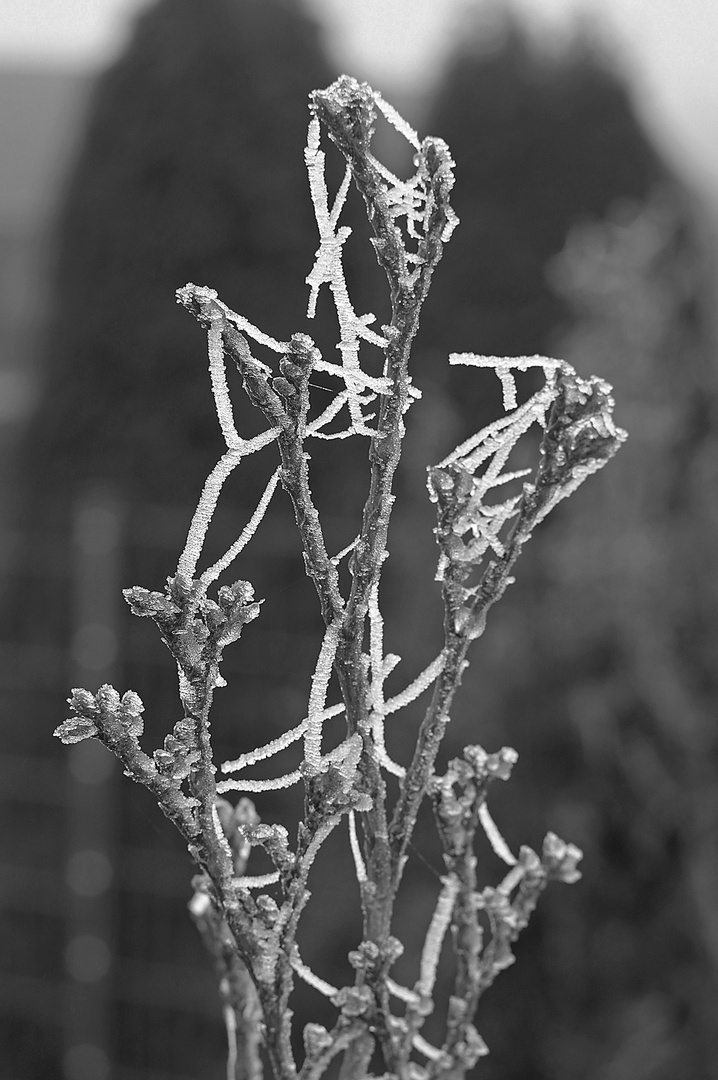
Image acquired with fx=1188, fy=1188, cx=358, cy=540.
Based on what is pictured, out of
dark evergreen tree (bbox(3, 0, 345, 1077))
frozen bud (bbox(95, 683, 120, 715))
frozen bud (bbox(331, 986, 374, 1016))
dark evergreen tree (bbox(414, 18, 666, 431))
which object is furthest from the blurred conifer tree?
frozen bud (bbox(95, 683, 120, 715))

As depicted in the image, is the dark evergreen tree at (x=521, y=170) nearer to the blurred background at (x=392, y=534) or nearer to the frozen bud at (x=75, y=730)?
the blurred background at (x=392, y=534)

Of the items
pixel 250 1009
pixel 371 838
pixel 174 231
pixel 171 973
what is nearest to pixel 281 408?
pixel 371 838

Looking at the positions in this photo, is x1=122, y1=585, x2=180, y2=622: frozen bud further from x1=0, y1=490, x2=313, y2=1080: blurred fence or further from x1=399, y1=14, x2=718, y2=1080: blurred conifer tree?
x1=0, y1=490, x2=313, y2=1080: blurred fence

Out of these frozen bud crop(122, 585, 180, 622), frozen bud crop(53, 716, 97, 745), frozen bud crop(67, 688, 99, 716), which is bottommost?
frozen bud crop(53, 716, 97, 745)

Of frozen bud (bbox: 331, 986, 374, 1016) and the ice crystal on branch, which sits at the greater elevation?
the ice crystal on branch

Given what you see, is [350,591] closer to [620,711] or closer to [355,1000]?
[355,1000]

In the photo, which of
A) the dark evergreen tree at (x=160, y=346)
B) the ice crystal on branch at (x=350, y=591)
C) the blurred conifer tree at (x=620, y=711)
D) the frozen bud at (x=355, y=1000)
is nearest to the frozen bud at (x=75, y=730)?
the ice crystal on branch at (x=350, y=591)

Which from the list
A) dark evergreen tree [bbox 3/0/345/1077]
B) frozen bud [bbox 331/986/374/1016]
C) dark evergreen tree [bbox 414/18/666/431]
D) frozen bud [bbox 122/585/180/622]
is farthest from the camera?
dark evergreen tree [bbox 414/18/666/431]

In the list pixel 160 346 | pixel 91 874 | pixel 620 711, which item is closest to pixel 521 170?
pixel 160 346

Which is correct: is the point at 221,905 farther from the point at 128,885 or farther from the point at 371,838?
the point at 128,885
